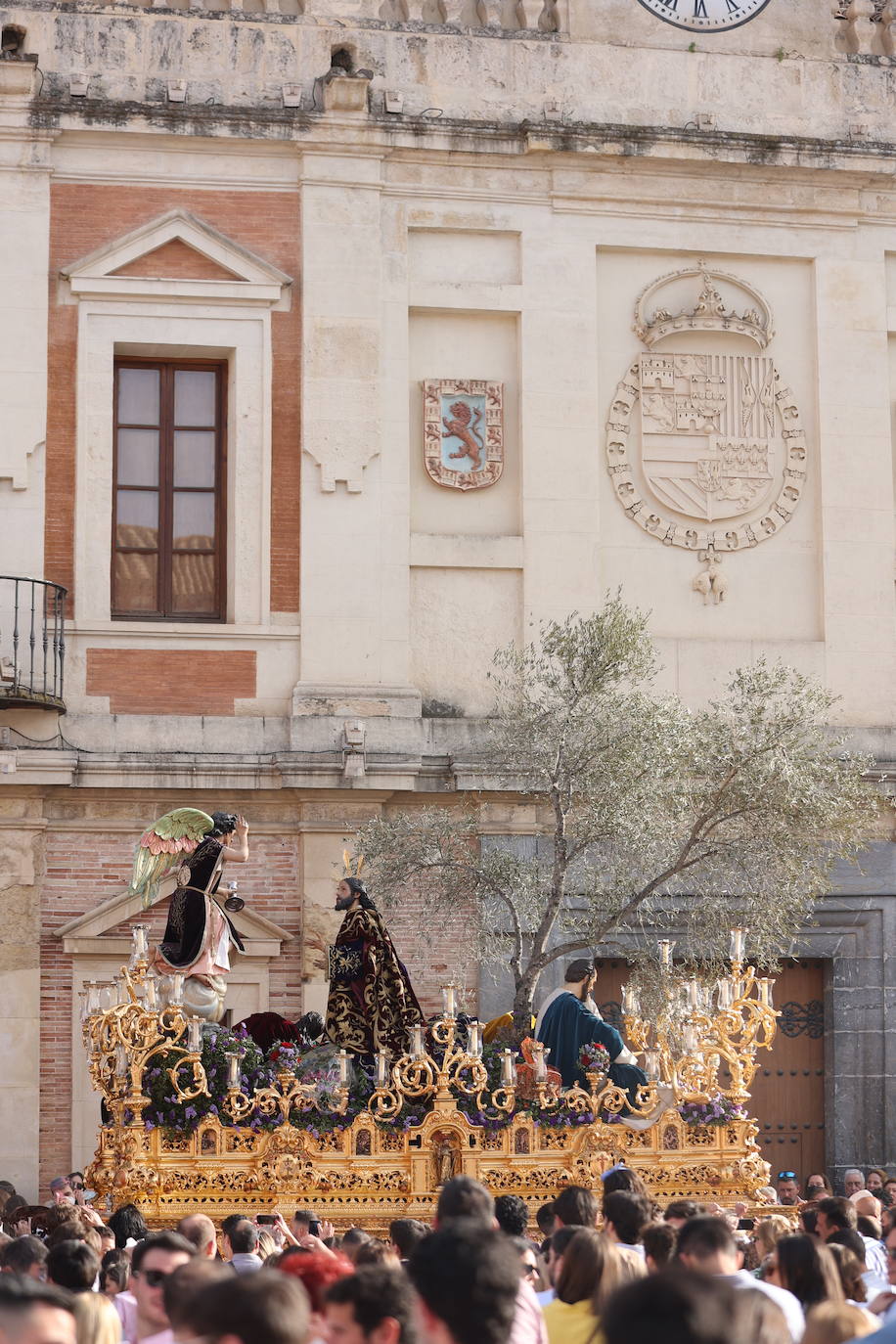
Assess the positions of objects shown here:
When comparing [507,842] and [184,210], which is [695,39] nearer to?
[184,210]

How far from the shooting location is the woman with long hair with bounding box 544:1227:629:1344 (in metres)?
6.25

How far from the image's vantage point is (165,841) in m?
13.8

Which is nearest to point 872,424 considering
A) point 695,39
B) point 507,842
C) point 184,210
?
point 695,39

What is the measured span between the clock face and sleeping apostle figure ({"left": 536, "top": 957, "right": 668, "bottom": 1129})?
383 inches

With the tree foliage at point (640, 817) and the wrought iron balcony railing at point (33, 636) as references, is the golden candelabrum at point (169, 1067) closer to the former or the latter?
the tree foliage at point (640, 817)

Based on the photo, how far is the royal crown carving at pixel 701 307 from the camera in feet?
63.1

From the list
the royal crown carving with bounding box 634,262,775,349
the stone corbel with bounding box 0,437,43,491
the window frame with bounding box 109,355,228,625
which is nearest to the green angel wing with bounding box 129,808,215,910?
the window frame with bounding box 109,355,228,625

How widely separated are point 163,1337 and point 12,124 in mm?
13931

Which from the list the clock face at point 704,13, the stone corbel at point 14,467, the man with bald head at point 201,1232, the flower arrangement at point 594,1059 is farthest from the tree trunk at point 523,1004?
the clock face at point 704,13

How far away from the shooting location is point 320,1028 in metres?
14.0

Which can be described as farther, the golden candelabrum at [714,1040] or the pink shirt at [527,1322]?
the golden candelabrum at [714,1040]

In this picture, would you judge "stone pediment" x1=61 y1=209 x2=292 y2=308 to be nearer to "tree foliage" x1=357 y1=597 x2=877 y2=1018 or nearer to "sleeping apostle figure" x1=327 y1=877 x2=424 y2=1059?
"tree foliage" x1=357 y1=597 x2=877 y2=1018

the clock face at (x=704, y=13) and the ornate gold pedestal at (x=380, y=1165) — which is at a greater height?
the clock face at (x=704, y=13)

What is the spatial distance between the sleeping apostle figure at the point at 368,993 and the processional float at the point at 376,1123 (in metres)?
0.20
